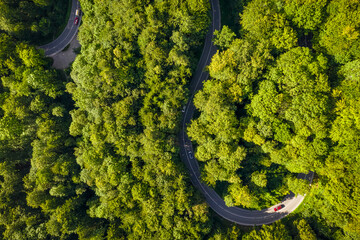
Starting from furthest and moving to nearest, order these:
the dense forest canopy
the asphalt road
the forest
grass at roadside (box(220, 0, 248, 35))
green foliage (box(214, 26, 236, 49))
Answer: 1. the asphalt road
2. grass at roadside (box(220, 0, 248, 35))
3. green foliage (box(214, 26, 236, 49))
4. the forest
5. the dense forest canopy

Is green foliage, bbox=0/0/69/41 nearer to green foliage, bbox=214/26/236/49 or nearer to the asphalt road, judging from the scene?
the asphalt road

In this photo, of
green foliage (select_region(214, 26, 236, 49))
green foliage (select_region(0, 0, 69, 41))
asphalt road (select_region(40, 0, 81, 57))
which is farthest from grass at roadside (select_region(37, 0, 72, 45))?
green foliage (select_region(214, 26, 236, 49))

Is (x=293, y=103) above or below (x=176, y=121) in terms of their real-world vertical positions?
above

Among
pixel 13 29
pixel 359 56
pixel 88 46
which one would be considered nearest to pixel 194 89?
pixel 88 46

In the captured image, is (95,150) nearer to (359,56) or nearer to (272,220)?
(272,220)

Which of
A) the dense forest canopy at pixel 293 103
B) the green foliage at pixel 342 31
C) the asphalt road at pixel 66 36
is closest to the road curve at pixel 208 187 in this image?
the dense forest canopy at pixel 293 103

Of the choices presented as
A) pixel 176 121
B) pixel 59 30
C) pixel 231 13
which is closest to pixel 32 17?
pixel 59 30

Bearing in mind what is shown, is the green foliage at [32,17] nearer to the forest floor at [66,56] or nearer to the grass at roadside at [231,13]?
the forest floor at [66,56]

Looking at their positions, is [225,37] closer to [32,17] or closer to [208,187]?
[208,187]
